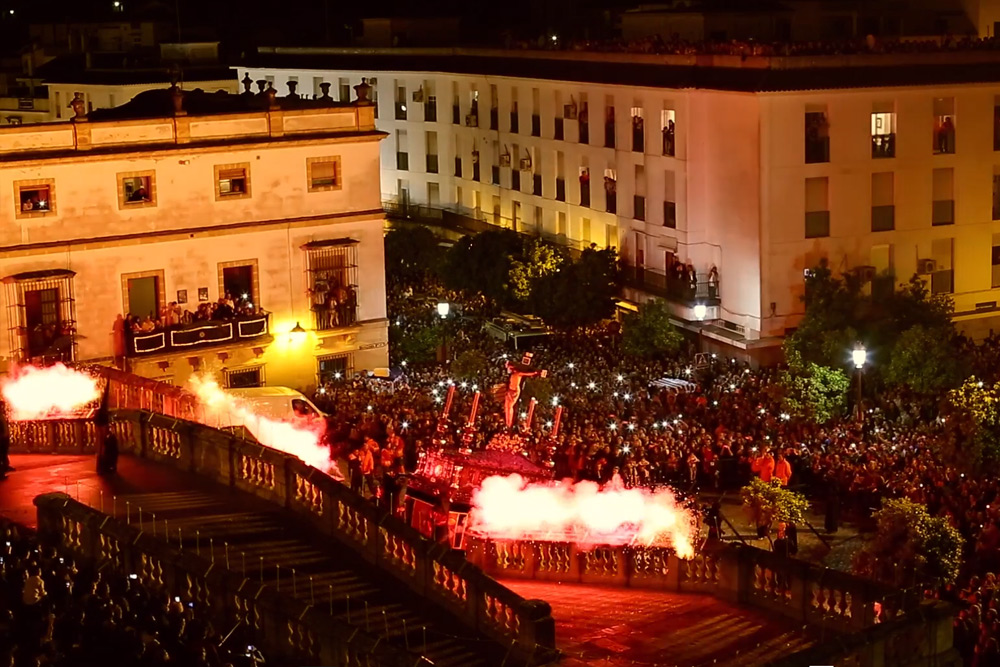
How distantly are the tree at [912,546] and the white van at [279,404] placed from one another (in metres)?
15.0

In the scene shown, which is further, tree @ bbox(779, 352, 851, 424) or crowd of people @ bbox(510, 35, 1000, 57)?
crowd of people @ bbox(510, 35, 1000, 57)

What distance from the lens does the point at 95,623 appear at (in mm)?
19578

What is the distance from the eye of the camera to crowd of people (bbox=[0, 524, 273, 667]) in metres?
18.8

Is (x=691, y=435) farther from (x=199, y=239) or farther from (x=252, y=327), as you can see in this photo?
(x=199, y=239)

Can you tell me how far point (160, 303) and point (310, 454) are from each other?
1277 cm

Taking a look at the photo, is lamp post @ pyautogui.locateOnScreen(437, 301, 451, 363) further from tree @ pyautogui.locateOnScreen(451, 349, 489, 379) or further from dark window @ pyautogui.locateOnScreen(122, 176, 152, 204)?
dark window @ pyautogui.locateOnScreen(122, 176, 152, 204)

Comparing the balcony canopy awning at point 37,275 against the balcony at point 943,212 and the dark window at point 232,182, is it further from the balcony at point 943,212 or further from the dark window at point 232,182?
the balcony at point 943,212

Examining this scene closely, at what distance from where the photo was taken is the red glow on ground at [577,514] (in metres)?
27.8

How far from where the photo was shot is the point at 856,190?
53625 mm

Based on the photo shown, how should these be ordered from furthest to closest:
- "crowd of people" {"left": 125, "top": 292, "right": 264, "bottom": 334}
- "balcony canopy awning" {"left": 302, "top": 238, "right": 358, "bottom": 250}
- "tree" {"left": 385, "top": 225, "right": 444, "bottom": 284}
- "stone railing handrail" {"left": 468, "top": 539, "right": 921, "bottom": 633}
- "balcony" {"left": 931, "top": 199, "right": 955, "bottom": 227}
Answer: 1. "tree" {"left": 385, "top": 225, "right": 444, "bottom": 284}
2. "balcony" {"left": 931, "top": 199, "right": 955, "bottom": 227}
3. "balcony canopy awning" {"left": 302, "top": 238, "right": 358, "bottom": 250}
4. "crowd of people" {"left": 125, "top": 292, "right": 264, "bottom": 334}
5. "stone railing handrail" {"left": 468, "top": 539, "right": 921, "bottom": 633}

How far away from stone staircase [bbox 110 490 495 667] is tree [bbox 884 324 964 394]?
879 inches

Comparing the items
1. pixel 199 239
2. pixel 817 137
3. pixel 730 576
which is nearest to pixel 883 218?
pixel 817 137

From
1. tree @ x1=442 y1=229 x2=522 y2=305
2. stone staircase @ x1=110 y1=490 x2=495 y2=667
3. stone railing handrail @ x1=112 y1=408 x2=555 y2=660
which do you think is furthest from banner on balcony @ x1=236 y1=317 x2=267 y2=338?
stone staircase @ x1=110 y1=490 x2=495 y2=667

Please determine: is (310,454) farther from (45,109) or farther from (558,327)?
(45,109)
